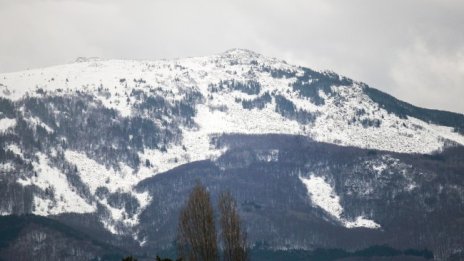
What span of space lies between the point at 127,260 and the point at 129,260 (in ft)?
6.22

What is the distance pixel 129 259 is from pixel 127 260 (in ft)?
6.99

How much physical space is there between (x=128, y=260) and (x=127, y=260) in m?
0.52

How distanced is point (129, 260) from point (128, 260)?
1385mm

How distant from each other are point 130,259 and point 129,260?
1.25 metres

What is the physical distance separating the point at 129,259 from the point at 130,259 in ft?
3.31

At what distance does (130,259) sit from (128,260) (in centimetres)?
263

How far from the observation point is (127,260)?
179500mm

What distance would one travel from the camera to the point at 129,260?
595 ft

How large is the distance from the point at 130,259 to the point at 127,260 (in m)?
3.14

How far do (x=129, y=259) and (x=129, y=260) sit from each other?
0.94 ft

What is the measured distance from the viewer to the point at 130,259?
183 m

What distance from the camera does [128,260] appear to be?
7087 inches

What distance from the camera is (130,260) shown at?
182375 millimetres
